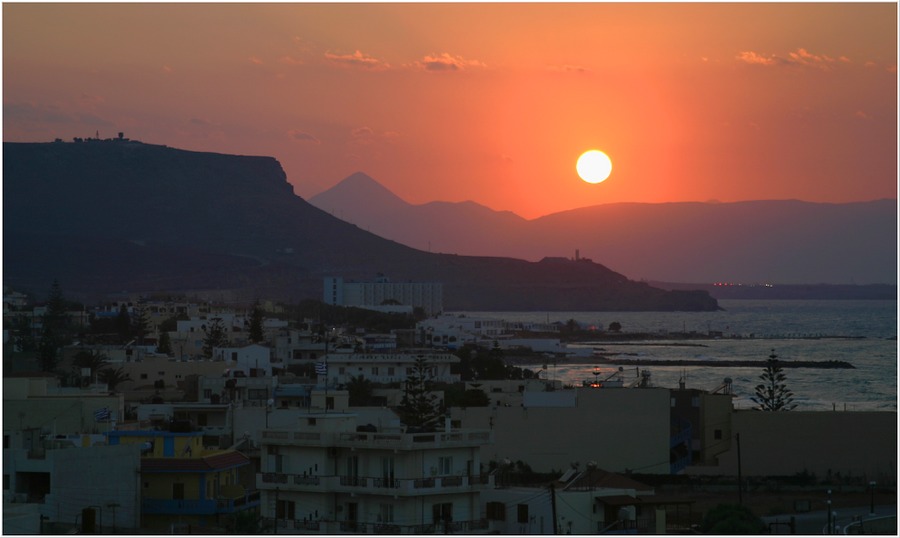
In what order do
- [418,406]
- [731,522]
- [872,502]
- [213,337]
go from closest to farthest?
[731,522], [872,502], [418,406], [213,337]

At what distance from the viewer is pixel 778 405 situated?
134 ft

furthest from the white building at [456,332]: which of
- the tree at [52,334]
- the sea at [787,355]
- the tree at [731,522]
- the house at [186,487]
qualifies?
the house at [186,487]

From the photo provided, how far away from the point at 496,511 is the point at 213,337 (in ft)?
123

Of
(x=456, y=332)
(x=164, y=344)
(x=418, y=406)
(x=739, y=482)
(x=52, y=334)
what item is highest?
(x=456, y=332)

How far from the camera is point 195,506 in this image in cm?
1611

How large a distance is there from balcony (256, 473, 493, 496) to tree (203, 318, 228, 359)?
3257 centimetres

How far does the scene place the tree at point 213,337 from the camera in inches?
1997

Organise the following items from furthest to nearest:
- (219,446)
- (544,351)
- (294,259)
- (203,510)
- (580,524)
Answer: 1. (294,259)
2. (544,351)
3. (219,446)
4. (580,524)
5. (203,510)

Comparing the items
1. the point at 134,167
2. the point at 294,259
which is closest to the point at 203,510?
the point at 294,259

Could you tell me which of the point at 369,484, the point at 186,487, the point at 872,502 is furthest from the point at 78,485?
the point at 872,502

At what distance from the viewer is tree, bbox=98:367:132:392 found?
122 ft

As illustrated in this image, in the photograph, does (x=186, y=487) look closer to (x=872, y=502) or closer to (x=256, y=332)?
(x=872, y=502)

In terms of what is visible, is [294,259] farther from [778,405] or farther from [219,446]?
[219,446]

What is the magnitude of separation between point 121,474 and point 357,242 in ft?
585
